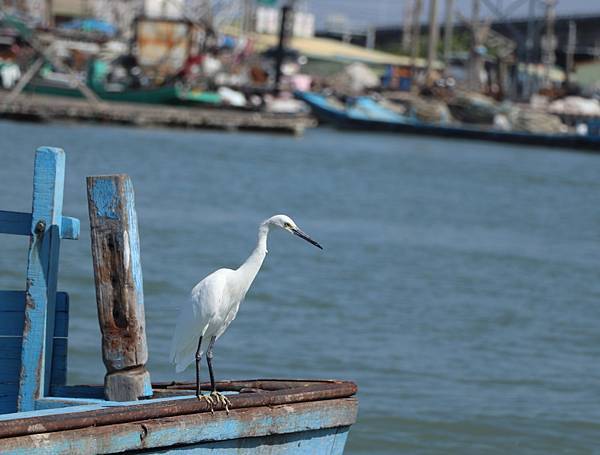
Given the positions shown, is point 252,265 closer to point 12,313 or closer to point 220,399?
point 220,399

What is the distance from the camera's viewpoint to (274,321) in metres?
14.4

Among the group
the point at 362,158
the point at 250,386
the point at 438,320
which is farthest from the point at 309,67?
the point at 250,386

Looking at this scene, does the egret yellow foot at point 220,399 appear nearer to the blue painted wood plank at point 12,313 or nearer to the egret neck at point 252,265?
the egret neck at point 252,265

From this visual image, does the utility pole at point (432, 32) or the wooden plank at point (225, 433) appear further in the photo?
the utility pole at point (432, 32)

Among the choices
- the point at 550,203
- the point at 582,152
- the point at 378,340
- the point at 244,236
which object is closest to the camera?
the point at 378,340

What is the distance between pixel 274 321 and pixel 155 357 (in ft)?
8.86

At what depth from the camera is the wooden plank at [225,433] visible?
4.90 meters

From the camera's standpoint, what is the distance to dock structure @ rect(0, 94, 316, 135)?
44438 mm

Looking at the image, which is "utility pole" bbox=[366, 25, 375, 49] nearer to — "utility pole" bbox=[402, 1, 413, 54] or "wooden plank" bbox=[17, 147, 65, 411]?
"utility pole" bbox=[402, 1, 413, 54]

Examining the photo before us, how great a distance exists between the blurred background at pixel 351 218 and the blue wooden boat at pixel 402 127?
5.7 inches

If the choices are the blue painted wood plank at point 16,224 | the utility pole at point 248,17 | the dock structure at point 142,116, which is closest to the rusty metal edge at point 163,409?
the blue painted wood plank at point 16,224

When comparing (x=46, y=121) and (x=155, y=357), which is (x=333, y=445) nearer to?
(x=155, y=357)

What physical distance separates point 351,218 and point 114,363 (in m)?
21.2

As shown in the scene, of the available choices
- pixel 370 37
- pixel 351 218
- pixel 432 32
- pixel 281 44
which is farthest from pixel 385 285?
pixel 370 37
